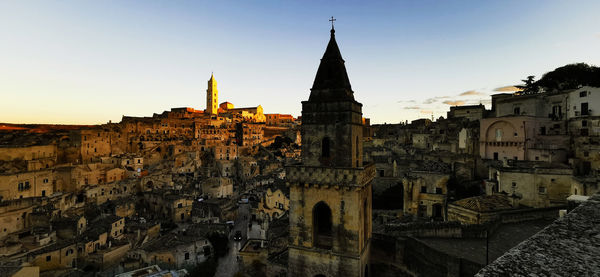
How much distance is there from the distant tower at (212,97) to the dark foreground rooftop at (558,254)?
106 m

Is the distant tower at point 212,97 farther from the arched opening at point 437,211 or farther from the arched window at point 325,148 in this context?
the arched window at point 325,148

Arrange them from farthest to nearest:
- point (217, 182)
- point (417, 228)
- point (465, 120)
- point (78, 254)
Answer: point (465, 120) → point (217, 182) → point (78, 254) → point (417, 228)

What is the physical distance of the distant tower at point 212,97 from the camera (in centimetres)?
10438

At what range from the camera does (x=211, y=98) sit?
343 feet

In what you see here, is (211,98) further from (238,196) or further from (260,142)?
(238,196)

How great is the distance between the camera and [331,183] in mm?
→ 11859

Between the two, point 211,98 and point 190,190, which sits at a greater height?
point 211,98

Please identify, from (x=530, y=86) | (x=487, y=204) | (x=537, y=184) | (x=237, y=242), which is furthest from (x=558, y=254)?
(x=530, y=86)

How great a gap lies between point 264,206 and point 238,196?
11147 mm

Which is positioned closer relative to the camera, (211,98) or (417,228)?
(417,228)

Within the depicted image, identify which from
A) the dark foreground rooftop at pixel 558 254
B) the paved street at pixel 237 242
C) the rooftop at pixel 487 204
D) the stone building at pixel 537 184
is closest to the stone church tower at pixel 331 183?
the dark foreground rooftop at pixel 558 254

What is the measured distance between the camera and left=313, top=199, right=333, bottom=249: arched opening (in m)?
12.6

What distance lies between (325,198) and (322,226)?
2.66 meters

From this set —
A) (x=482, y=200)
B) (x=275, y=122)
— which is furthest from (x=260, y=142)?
(x=482, y=200)
